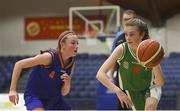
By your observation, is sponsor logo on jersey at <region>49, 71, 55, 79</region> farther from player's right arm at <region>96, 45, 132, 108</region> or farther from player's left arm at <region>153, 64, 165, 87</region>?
player's left arm at <region>153, 64, 165, 87</region>

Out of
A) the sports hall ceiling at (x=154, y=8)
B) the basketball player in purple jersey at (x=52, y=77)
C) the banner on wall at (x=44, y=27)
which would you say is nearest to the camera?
the basketball player in purple jersey at (x=52, y=77)

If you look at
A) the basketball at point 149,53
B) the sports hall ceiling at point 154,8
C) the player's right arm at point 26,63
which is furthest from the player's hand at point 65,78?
the sports hall ceiling at point 154,8

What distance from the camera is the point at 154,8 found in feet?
41.2

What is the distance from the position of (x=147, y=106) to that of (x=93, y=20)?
10.6 metres

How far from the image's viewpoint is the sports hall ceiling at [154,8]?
12605 mm

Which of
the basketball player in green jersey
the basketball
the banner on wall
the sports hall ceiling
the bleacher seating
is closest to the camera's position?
the basketball

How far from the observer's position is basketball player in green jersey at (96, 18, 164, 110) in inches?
125

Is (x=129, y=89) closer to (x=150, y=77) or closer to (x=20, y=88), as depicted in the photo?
(x=150, y=77)

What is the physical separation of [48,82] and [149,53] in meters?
0.98

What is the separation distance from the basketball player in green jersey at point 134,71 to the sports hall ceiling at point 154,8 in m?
9.25

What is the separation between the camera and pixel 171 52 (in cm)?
1308

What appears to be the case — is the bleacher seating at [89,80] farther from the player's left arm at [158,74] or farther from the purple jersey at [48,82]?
the player's left arm at [158,74]

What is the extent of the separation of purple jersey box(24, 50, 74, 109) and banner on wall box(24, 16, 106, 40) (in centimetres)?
1059

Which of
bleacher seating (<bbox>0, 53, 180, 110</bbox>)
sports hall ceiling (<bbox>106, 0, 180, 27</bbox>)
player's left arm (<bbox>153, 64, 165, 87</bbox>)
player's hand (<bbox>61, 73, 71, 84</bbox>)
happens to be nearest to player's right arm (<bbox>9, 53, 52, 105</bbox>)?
player's hand (<bbox>61, 73, 71, 84</bbox>)
